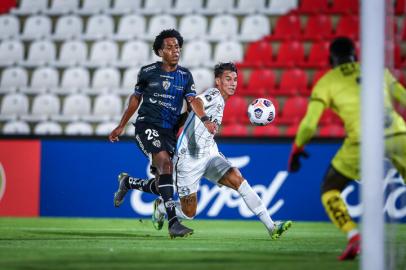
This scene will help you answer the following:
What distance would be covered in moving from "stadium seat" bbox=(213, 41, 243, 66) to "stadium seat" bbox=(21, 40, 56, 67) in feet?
10.7

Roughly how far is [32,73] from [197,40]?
333 centimetres

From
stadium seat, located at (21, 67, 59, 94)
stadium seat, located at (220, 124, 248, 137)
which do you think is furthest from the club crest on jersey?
stadium seat, located at (21, 67, 59, 94)

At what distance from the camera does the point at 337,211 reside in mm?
Answer: 6867

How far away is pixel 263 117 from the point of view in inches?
367

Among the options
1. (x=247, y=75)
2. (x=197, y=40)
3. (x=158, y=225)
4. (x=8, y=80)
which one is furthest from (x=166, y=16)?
(x=158, y=225)

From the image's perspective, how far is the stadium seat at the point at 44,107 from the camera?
1662cm

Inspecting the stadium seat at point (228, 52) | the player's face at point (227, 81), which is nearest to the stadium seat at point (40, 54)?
the stadium seat at point (228, 52)

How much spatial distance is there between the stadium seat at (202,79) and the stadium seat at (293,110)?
1386mm

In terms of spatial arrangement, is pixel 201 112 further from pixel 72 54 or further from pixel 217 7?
pixel 217 7

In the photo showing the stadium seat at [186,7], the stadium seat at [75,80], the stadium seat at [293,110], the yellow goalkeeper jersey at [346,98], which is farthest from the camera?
the stadium seat at [186,7]

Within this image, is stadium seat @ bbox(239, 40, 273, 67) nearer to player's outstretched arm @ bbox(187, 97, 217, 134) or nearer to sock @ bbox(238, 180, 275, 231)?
player's outstretched arm @ bbox(187, 97, 217, 134)

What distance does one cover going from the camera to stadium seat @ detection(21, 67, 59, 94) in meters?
17.1

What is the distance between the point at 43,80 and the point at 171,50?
824 centimetres

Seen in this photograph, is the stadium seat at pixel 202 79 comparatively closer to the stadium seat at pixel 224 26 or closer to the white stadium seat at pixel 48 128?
the stadium seat at pixel 224 26
